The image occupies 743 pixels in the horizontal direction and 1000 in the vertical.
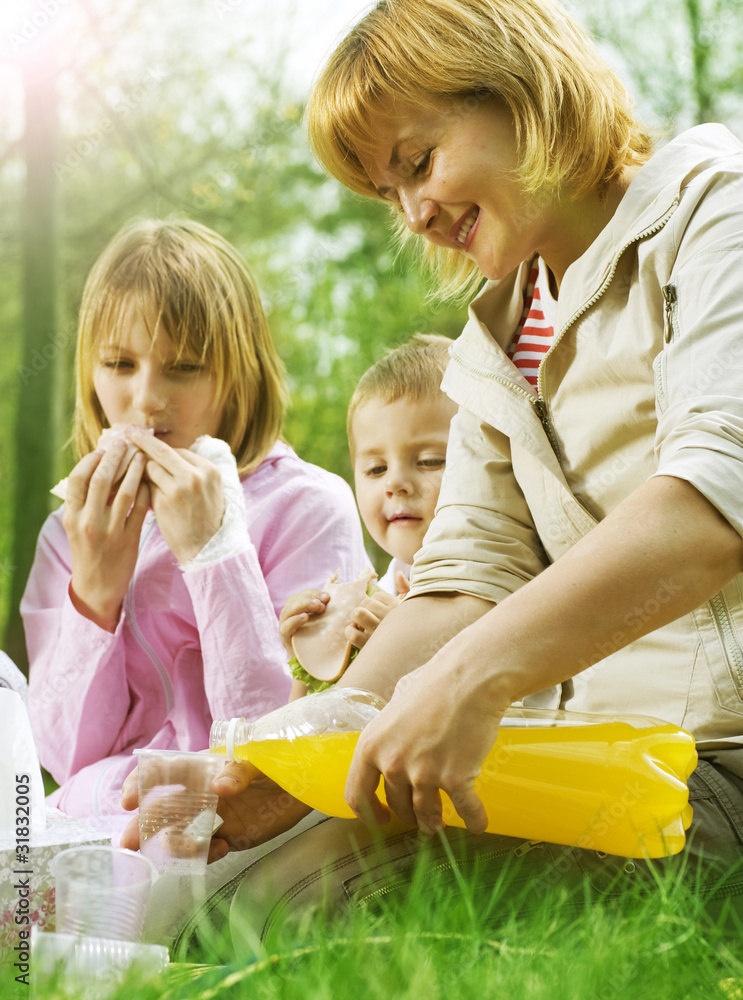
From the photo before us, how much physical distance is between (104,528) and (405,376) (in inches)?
28.0

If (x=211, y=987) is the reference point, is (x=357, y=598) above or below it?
below

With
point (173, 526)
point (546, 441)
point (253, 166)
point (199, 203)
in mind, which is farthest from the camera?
point (253, 166)

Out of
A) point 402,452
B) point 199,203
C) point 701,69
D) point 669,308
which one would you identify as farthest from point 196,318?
point 701,69

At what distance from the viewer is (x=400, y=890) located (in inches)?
45.8

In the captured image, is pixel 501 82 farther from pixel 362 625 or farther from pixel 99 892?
pixel 99 892

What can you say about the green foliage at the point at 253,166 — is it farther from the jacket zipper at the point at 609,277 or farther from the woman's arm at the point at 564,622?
the woman's arm at the point at 564,622

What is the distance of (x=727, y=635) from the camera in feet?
3.94

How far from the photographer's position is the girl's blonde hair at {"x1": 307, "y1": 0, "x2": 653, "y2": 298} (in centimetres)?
139

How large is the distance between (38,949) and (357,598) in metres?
1.10

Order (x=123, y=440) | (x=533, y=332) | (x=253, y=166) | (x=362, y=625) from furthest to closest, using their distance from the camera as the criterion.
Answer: (x=253, y=166), (x=123, y=440), (x=362, y=625), (x=533, y=332)

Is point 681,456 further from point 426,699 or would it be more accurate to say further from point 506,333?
point 506,333

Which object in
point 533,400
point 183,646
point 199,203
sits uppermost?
point 199,203

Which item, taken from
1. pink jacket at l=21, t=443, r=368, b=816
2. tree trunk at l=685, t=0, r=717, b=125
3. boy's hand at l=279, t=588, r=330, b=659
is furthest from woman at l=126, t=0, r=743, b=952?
tree trunk at l=685, t=0, r=717, b=125

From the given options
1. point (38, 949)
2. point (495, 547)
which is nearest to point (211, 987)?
Result: point (38, 949)
